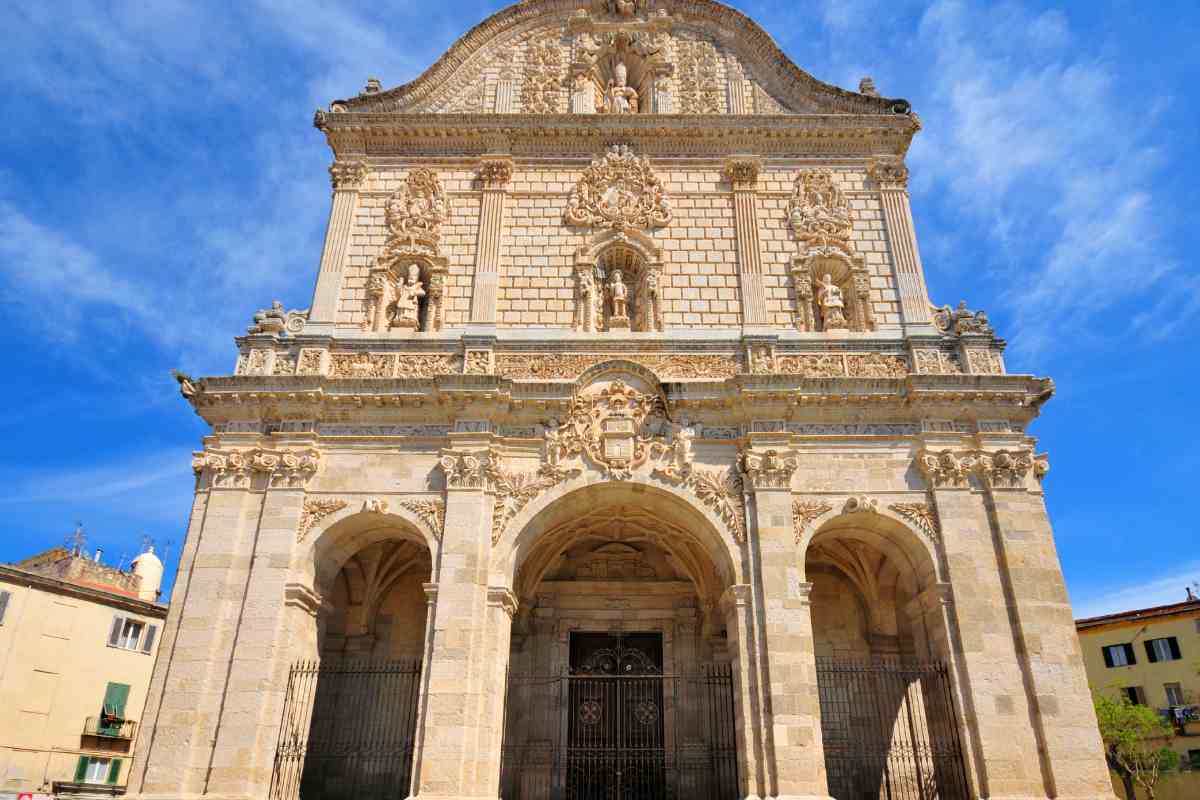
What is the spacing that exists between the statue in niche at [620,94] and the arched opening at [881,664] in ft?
33.8

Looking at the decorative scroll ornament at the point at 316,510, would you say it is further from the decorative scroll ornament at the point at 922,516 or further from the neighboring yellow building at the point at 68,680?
the neighboring yellow building at the point at 68,680

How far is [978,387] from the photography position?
13.6 m

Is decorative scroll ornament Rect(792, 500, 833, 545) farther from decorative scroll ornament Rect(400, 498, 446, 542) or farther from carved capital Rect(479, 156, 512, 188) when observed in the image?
carved capital Rect(479, 156, 512, 188)

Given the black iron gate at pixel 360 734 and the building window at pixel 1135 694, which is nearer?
the black iron gate at pixel 360 734

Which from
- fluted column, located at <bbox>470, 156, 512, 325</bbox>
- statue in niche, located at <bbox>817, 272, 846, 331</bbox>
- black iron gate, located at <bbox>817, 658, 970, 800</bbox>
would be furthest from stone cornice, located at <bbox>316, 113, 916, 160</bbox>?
black iron gate, located at <bbox>817, 658, 970, 800</bbox>

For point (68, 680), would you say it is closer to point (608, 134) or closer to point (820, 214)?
point (608, 134)

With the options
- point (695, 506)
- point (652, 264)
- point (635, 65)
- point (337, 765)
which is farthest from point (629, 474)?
point (635, 65)

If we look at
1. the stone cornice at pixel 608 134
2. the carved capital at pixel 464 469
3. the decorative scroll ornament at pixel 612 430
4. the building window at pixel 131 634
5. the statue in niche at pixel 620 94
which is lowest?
the building window at pixel 131 634

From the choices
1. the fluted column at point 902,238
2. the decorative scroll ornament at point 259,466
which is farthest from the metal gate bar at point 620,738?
the fluted column at point 902,238

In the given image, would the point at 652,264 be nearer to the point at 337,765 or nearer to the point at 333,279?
the point at 333,279

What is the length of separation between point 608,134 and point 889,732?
12862 mm

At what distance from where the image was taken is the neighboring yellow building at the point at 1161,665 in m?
26.2

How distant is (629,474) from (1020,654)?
6.44 metres

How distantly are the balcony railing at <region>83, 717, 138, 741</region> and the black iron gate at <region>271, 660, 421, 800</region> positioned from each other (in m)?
12.3
